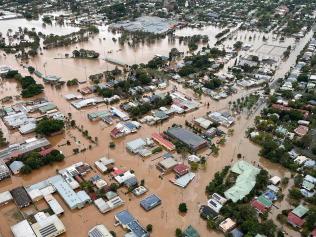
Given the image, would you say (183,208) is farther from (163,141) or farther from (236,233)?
(163,141)

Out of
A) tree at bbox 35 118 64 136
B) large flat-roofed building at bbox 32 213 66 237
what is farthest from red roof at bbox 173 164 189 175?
tree at bbox 35 118 64 136

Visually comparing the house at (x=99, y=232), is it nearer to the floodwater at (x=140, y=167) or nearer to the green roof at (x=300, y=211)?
the floodwater at (x=140, y=167)

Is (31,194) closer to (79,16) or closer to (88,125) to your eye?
(88,125)

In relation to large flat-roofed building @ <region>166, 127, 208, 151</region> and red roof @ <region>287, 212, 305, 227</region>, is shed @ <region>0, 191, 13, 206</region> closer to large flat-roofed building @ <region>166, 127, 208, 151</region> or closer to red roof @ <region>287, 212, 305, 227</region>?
large flat-roofed building @ <region>166, 127, 208, 151</region>

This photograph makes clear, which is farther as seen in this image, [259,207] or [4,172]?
[4,172]

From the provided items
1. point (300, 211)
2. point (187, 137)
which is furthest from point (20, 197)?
point (300, 211)

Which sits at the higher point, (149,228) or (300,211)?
(300,211)

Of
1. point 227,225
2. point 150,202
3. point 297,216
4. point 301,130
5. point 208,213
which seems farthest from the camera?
point 301,130
